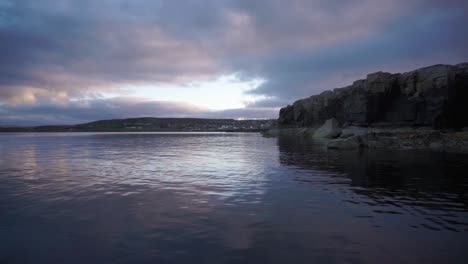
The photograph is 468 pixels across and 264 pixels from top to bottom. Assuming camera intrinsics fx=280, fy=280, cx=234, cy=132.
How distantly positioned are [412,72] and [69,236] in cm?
5753

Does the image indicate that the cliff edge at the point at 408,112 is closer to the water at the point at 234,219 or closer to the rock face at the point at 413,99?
the rock face at the point at 413,99

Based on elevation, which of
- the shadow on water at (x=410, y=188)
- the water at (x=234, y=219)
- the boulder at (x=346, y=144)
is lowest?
the shadow on water at (x=410, y=188)

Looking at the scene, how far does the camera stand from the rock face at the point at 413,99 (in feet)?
145

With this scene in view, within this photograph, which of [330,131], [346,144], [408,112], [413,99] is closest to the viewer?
[346,144]

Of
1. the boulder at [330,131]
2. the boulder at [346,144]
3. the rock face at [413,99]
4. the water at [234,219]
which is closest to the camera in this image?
the water at [234,219]

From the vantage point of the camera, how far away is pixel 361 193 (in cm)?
1244

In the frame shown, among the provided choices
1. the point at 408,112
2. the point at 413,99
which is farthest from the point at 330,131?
the point at 413,99

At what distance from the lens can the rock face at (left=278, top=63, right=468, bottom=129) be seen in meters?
44.2

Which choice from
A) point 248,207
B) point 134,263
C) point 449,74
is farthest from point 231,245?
point 449,74

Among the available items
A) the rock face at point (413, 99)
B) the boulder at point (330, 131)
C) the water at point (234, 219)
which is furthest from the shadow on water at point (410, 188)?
the boulder at point (330, 131)

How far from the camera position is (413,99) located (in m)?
48.2

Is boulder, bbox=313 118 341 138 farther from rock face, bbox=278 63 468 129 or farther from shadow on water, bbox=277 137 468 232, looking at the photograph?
→ shadow on water, bbox=277 137 468 232

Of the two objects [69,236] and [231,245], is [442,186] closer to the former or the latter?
[231,245]

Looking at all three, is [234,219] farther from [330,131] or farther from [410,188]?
[330,131]
